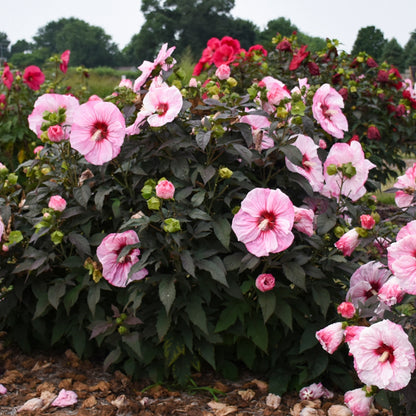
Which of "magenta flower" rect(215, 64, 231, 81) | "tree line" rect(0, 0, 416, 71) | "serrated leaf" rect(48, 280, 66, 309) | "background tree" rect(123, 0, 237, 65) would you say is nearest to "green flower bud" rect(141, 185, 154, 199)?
"serrated leaf" rect(48, 280, 66, 309)

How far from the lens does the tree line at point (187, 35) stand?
1097 inches

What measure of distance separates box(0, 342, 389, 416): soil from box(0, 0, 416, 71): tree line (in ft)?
77.7

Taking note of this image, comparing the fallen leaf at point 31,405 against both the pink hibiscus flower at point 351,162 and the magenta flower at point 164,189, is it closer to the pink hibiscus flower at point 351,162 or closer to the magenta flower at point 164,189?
the magenta flower at point 164,189

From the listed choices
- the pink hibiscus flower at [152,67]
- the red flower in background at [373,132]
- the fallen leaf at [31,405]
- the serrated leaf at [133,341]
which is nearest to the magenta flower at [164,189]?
the serrated leaf at [133,341]

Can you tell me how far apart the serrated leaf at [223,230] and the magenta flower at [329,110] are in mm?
567

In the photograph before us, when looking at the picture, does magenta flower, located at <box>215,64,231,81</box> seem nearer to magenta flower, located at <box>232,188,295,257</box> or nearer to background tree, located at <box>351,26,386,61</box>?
magenta flower, located at <box>232,188,295,257</box>

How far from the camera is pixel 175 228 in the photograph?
1763 mm

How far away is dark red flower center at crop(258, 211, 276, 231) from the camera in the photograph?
1.82 metres

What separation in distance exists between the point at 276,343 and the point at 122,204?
765 millimetres

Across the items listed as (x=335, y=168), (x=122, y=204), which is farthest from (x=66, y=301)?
(x=335, y=168)

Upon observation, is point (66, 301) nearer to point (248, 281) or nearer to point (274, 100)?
point (248, 281)

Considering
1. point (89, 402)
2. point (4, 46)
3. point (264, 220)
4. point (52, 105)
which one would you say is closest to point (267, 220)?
point (264, 220)

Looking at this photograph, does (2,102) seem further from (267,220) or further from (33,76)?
(267,220)

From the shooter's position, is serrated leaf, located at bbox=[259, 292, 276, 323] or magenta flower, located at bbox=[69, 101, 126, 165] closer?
serrated leaf, located at bbox=[259, 292, 276, 323]
